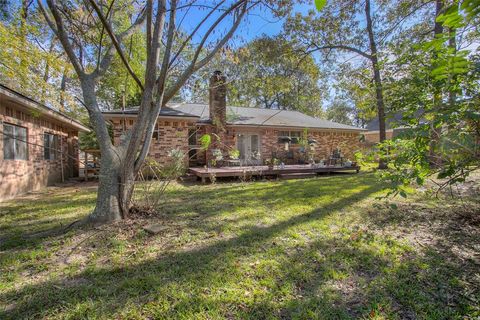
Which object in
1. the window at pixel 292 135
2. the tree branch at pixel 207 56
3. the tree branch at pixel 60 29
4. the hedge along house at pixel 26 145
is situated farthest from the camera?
the window at pixel 292 135

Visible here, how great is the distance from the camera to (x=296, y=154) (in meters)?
15.1

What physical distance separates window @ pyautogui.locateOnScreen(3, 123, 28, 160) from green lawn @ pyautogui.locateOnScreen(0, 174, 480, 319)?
3.33 metres

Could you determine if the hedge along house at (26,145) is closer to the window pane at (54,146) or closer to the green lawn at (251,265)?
the window pane at (54,146)

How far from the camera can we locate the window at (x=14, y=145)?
7.05 m

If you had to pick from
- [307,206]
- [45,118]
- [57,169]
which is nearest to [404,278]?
[307,206]

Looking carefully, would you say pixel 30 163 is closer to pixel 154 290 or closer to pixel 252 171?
pixel 252 171

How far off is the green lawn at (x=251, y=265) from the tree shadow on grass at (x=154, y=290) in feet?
0.04

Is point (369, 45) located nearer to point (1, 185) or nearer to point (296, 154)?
point (296, 154)

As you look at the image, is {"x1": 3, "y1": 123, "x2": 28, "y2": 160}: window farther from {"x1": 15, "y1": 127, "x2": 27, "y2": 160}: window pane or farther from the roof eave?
the roof eave

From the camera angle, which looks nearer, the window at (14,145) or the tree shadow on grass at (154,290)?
the tree shadow on grass at (154,290)

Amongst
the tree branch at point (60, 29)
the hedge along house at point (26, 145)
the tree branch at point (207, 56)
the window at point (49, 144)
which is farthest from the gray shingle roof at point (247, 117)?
the tree branch at point (60, 29)

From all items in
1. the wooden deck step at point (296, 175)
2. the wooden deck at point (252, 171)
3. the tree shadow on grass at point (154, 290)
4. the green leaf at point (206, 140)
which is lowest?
the tree shadow on grass at point (154, 290)

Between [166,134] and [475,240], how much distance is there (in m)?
10.7

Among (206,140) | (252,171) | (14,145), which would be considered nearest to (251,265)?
(206,140)
